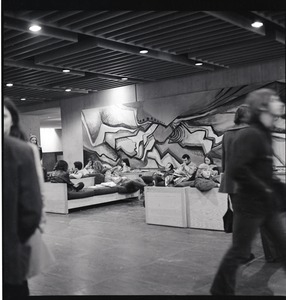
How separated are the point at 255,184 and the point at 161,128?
7.83 meters

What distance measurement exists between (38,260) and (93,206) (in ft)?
19.0

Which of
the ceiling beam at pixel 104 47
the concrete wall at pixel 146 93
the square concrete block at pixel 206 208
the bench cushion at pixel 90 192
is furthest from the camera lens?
the concrete wall at pixel 146 93

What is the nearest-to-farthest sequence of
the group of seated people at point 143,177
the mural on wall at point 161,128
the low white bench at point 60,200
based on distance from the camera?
the group of seated people at point 143,177
the low white bench at point 60,200
the mural on wall at point 161,128

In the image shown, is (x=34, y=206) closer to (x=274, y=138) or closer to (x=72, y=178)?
(x=274, y=138)

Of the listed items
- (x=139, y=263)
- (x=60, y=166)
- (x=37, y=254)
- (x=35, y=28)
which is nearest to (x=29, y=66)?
(x=60, y=166)

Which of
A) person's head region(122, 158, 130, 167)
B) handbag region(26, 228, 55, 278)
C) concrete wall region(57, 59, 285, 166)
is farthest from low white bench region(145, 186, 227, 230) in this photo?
person's head region(122, 158, 130, 167)

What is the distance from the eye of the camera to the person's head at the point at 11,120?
8.53ft

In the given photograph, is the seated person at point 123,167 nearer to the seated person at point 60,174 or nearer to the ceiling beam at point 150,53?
the seated person at point 60,174

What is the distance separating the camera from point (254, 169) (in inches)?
109

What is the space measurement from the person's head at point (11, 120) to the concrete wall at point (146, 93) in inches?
247

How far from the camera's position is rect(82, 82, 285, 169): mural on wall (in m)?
9.39

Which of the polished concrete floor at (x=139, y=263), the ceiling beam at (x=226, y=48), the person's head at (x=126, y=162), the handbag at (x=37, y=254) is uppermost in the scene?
the ceiling beam at (x=226, y=48)

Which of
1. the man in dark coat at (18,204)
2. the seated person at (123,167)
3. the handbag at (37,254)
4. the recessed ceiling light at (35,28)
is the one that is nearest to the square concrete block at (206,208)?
the recessed ceiling light at (35,28)

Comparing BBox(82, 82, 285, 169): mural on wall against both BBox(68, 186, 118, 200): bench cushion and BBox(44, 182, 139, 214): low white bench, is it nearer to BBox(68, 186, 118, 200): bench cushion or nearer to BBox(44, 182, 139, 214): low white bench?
BBox(68, 186, 118, 200): bench cushion
